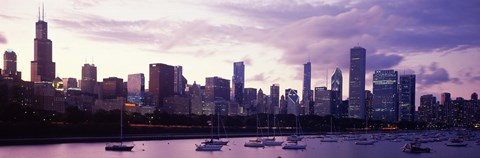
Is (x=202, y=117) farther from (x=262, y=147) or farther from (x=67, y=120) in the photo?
(x=262, y=147)

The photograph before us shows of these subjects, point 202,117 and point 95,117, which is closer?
point 95,117

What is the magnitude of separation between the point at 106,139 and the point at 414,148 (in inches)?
2587

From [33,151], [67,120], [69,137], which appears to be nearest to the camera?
[33,151]

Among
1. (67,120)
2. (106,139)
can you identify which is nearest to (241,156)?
(106,139)

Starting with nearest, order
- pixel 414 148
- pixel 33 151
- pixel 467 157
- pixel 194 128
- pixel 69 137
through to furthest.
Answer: pixel 33 151 < pixel 467 157 < pixel 414 148 < pixel 69 137 < pixel 194 128

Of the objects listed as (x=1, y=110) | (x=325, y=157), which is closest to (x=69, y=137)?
(x=1, y=110)

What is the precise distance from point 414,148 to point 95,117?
8161 centimetres

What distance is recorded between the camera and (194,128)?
182m

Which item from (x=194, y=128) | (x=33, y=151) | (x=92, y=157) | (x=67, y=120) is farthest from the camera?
(x=194, y=128)

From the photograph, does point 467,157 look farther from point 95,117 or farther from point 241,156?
point 95,117

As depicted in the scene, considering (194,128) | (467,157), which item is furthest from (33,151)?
(194,128)

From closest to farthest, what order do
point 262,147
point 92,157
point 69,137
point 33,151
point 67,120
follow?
1. point 92,157
2. point 33,151
3. point 262,147
4. point 69,137
5. point 67,120

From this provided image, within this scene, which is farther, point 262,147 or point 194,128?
point 194,128

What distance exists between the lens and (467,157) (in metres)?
95.4
